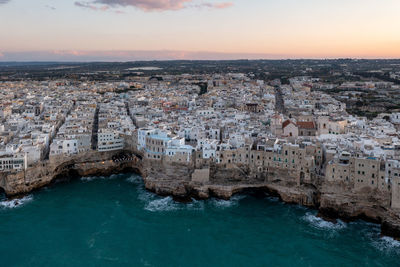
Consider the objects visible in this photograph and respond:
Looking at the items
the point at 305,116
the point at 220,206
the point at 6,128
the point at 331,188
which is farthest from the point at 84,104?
the point at 331,188

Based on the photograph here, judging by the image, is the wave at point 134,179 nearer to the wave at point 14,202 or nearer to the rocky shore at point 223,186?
the rocky shore at point 223,186

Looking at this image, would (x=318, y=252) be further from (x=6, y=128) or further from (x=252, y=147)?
(x=6, y=128)

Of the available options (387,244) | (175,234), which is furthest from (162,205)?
(387,244)

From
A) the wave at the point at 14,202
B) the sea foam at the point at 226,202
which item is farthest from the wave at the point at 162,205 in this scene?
the wave at the point at 14,202

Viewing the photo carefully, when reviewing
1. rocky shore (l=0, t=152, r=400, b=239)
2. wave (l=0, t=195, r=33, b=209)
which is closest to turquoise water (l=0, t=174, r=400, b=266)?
wave (l=0, t=195, r=33, b=209)

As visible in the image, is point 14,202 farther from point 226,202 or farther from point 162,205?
point 226,202
